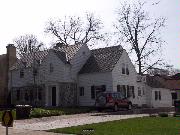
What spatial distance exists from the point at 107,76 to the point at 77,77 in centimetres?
457

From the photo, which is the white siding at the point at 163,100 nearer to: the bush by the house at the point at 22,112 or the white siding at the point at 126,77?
the white siding at the point at 126,77

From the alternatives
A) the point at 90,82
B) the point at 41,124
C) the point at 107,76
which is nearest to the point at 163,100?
the point at 90,82

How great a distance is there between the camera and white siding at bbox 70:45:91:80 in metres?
40.4

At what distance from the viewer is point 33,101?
142ft

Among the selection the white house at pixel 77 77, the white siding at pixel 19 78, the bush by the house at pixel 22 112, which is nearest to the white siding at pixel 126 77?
the white house at pixel 77 77

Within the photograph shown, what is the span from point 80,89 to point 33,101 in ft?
21.9

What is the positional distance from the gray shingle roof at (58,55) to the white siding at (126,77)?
18.5ft

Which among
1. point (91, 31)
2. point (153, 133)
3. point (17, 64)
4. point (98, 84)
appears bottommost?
point (153, 133)

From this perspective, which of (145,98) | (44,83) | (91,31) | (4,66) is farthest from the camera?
(91,31)

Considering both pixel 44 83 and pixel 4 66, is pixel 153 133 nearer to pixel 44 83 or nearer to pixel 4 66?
pixel 44 83

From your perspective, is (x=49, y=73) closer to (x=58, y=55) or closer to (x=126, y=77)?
(x=58, y=55)

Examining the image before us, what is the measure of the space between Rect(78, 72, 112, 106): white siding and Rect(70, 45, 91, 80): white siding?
0.96 metres

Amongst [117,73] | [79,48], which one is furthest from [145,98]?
[79,48]

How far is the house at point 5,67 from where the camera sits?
49.7m
